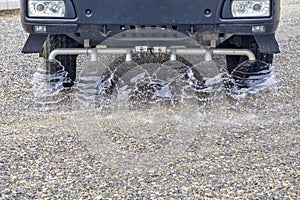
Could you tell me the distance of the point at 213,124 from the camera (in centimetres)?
399

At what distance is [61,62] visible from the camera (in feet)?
16.0

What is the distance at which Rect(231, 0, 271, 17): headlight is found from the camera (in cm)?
407

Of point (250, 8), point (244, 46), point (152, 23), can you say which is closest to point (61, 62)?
point (152, 23)

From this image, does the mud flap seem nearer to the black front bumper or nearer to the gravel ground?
the gravel ground

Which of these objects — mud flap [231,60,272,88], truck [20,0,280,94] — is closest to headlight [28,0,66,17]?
truck [20,0,280,94]

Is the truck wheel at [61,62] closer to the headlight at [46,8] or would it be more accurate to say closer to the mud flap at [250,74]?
the headlight at [46,8]

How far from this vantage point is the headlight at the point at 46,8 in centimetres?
411

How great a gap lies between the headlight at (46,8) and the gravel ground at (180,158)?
0.74 meters

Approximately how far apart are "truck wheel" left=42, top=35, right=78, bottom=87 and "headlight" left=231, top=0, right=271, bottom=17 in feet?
5.01

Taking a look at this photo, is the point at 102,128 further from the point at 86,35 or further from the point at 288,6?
the point at 288,6

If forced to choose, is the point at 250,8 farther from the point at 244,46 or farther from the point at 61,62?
the point at 61,62

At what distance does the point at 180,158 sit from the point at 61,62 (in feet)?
6.13

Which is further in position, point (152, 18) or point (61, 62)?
point (61, 62)

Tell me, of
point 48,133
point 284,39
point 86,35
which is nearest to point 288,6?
point 284,39
